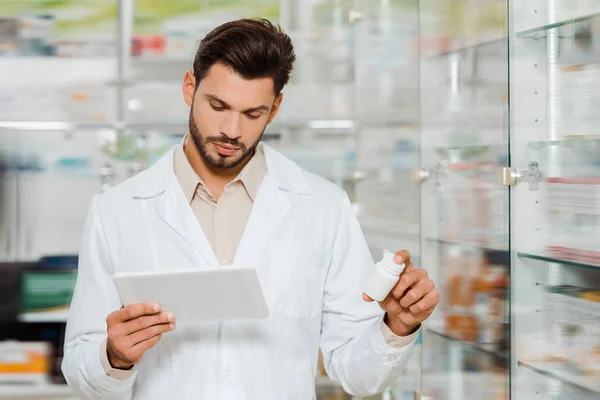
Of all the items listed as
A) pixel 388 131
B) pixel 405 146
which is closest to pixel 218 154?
pixel 405 146

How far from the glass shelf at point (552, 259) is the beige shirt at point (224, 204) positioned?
0.85 metres

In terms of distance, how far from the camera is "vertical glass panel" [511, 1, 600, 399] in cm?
222

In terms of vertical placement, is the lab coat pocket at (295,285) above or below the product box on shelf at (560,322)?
above

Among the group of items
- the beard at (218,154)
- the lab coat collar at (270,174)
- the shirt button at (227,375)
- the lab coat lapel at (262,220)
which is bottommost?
the shirt button at (227,375)

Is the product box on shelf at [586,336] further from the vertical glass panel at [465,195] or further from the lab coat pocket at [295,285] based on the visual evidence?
the lab coat pocket at [295,285]

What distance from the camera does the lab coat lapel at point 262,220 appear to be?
189cm

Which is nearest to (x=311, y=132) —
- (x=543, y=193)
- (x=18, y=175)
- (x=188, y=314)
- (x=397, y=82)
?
(x=397, y=82)

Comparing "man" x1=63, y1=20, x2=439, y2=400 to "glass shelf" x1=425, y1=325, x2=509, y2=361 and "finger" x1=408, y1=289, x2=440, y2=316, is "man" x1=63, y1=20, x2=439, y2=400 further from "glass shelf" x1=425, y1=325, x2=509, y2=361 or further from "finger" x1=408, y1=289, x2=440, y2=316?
"glass shelf" x1=425, y1=325, x2=509, y2=361

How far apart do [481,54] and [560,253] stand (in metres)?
0.84

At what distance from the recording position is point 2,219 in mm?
4043

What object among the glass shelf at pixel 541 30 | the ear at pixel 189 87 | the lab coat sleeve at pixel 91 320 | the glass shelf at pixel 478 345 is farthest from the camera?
the glass shelf at pixel 478 345

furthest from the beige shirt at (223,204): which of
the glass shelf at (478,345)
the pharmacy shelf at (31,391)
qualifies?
the pharmacy shelf at (31,391)

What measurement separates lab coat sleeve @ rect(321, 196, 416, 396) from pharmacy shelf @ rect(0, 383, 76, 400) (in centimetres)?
241

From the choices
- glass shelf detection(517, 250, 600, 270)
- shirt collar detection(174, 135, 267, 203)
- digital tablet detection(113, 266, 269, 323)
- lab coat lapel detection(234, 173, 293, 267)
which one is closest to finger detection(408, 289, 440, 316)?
digital tablet detection(113, 266, 269, 323)
